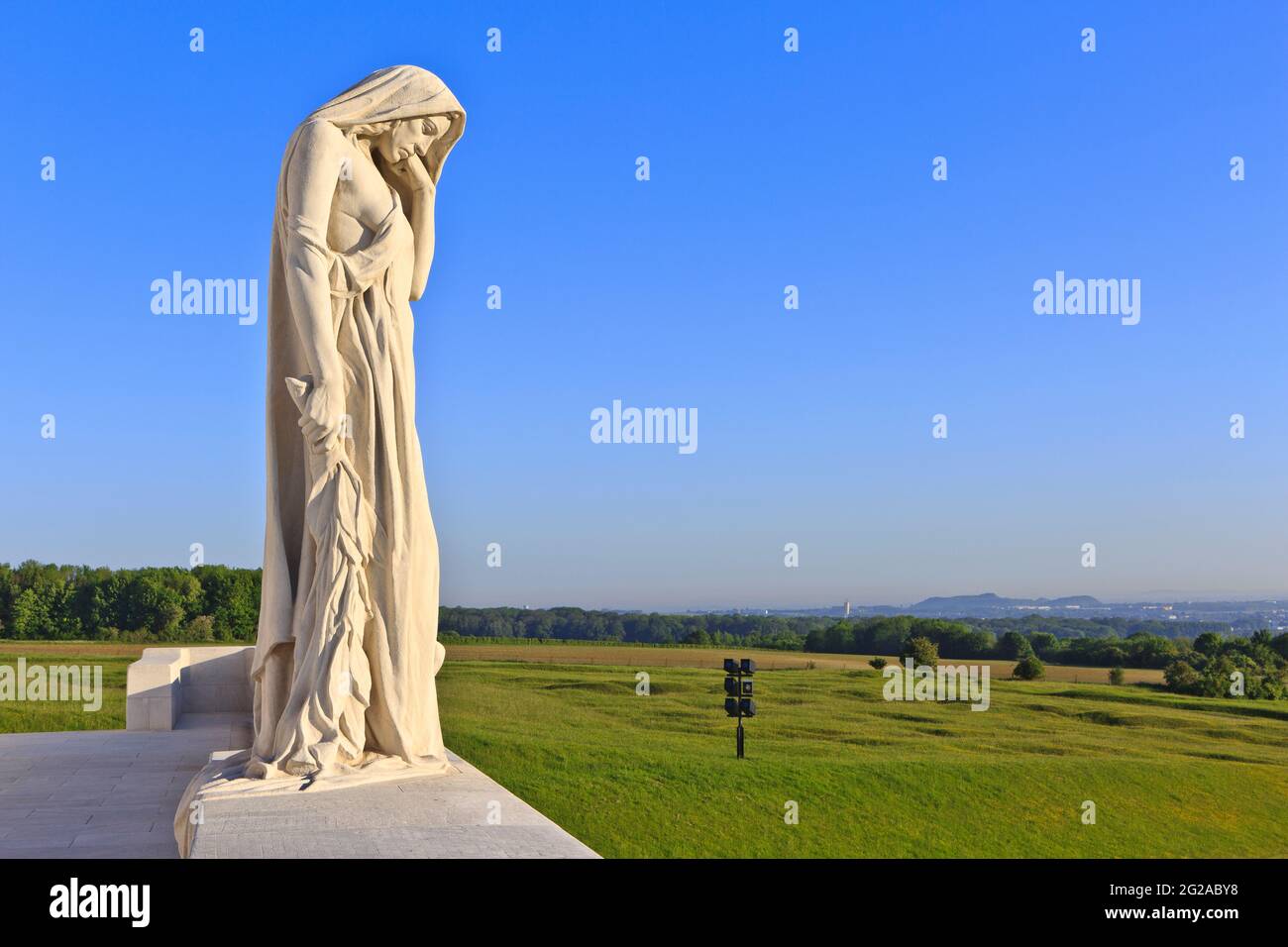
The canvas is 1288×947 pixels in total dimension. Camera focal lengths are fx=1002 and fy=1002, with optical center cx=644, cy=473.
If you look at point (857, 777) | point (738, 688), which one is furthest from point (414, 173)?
point (857, 777)

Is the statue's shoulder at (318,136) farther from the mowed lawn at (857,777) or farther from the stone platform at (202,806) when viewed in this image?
the mowed lawn at (857,777)

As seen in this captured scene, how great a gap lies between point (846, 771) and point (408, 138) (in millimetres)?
19355

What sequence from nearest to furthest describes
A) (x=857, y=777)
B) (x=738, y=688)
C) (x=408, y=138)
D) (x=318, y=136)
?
(x=318, y=136), (x=408, y=138), (x=738, y=688), (x=857, y=777)

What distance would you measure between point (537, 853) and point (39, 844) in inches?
180

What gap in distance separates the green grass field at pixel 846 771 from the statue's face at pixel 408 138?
6077mm

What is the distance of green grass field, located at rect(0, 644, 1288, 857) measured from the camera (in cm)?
1916

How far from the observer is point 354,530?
6293 mm

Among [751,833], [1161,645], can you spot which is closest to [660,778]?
[751,833]

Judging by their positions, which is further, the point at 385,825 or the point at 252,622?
the point at 252,622

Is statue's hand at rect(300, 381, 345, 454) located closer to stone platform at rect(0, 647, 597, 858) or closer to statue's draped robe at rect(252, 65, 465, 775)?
statue's draped robe at rect(252, 65, 465, 775)

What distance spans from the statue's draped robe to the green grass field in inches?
185

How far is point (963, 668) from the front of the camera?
51406 mm

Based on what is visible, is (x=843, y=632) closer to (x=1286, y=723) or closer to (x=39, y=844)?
(x=1286, y=723)

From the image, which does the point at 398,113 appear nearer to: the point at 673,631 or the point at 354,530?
the point at 354,530
